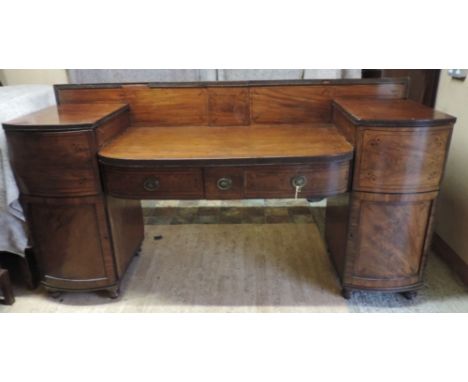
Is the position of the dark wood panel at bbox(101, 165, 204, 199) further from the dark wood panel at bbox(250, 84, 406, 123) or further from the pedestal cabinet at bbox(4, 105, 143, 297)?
the dark wood panel at bbox(250, 84, 406, 123)

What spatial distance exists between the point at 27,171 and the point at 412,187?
1.59 metres

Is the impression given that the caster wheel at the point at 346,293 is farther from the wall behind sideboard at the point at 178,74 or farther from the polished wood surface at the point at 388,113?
the wall behind sideboard at the point at 178,74

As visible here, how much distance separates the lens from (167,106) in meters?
1.77

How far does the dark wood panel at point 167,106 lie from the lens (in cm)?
174

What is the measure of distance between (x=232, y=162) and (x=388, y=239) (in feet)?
2.57

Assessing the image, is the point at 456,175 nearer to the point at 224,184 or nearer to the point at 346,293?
the point at 346,293

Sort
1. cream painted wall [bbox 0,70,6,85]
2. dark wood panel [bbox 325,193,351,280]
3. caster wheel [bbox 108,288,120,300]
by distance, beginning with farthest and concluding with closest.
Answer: cream painted wall [bbox 0,70,6,85] < caster wheel [bbox 108,288,120,300] < dark wood panel [bbox 325,193,351,280]

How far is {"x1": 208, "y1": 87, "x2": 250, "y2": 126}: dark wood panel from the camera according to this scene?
5.68 feet

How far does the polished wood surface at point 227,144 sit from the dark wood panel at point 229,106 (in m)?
0.05

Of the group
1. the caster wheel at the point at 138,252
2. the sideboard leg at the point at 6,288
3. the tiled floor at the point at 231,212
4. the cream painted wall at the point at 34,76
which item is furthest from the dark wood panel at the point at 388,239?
the cream painted wall at the point at 34,76

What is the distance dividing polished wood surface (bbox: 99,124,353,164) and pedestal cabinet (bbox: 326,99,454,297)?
0.37ft

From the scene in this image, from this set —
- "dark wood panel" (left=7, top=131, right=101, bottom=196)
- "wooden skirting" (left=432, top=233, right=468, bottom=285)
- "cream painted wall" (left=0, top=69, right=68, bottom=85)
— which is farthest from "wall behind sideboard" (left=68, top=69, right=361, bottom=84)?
"wooden skirting" (left=432, top=233, right=468, bottom=285)
